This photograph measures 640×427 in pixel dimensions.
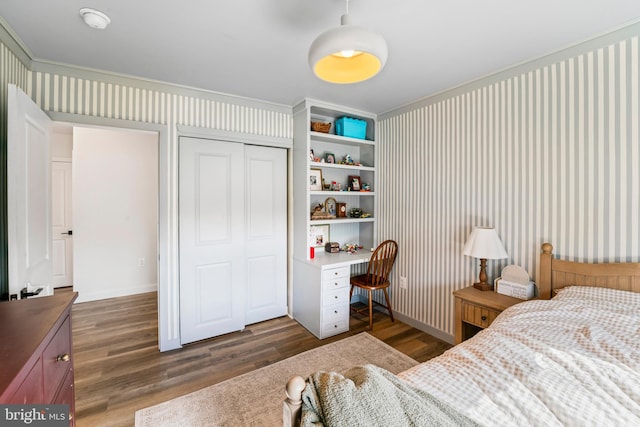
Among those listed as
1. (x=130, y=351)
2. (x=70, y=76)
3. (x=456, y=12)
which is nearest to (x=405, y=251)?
(x=456, y=12)

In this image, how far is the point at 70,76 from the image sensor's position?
2270 mm

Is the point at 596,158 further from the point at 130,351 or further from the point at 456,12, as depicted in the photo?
the point at 130,351

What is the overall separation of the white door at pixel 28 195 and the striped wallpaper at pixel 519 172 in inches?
122

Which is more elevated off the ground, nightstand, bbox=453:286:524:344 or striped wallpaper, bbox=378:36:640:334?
striped wallpaper, bbox=378:36:640:334

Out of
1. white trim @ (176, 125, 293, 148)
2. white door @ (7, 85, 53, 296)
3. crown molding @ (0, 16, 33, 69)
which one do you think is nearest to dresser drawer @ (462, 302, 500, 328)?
white trim @ (176, 125, 293, 148)

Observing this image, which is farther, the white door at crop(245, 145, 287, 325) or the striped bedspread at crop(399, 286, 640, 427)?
the white door at crop(245, 145, 287, 325)

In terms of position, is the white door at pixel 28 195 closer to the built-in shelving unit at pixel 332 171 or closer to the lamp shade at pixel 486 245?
the built-in shelving unit at pixel 332 171

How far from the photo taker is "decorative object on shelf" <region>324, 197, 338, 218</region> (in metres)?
3.61

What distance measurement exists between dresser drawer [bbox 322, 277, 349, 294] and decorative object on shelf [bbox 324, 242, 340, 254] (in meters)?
0.52

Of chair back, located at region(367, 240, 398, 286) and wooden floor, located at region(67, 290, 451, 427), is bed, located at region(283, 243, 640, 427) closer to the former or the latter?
wooden floor, located at region(67, 290, 451, 427)

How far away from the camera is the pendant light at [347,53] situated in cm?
118

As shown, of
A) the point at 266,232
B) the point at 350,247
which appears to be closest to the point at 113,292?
the point at 266,232

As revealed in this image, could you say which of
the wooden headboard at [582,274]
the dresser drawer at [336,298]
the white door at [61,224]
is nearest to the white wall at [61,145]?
the white door at [61,224]

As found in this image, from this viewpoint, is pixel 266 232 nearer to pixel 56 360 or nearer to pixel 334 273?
pixel 334 273
